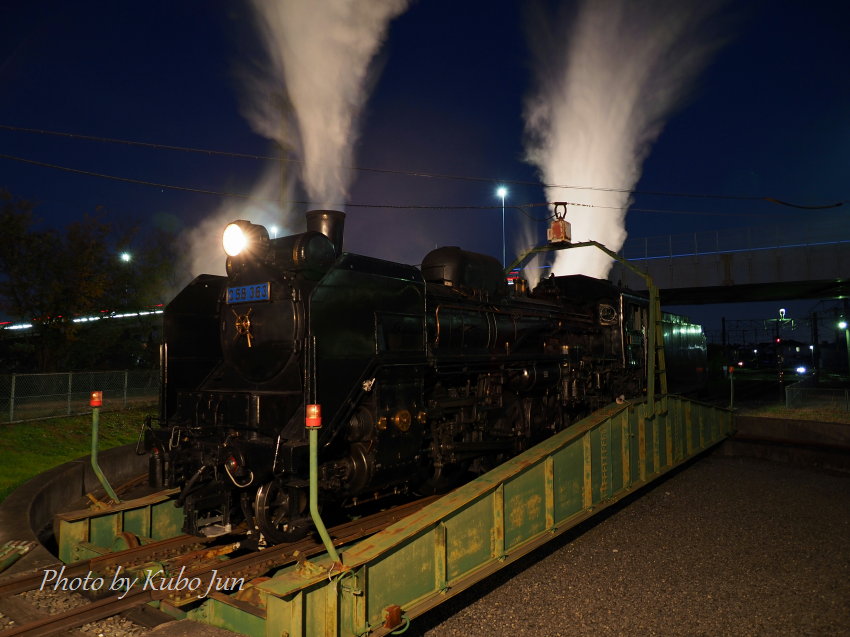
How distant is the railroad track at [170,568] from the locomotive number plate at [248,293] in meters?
2.77

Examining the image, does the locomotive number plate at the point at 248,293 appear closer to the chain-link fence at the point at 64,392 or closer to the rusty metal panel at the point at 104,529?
the rusty metal panel at the point at 104,529

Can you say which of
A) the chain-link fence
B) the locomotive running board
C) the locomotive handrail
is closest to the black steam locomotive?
the locomotive running board

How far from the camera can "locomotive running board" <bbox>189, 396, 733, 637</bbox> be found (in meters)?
3.95

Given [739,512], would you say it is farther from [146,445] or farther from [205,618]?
[146,445]

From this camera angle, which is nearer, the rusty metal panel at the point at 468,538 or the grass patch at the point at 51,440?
the rusty metal panel at the point at 468,538

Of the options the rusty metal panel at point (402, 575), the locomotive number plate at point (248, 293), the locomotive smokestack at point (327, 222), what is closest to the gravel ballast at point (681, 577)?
the rusty metal panel at point (402, 575)

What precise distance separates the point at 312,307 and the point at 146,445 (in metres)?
2.96

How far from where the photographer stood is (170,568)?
5.68m

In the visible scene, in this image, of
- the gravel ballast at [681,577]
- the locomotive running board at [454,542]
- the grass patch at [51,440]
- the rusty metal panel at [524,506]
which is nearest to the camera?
the locomotive running board at [454,542]

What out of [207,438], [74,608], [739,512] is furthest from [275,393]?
[739,512]

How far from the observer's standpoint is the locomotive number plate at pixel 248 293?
6434 mm

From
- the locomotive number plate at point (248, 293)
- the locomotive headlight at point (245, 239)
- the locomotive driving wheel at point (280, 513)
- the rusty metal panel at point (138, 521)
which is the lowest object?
the rusty metal panel at point (138, 521)

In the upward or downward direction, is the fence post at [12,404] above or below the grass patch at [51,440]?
above

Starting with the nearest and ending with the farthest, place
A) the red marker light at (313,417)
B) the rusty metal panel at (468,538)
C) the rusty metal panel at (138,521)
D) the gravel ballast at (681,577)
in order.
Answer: the red marker light at (313,417)
the rusty metal panel at (468,538)
the gravel ballast at (681,577)
the rusty metal panel at (138,521)
